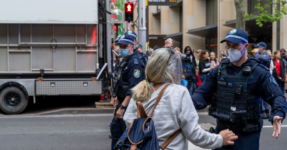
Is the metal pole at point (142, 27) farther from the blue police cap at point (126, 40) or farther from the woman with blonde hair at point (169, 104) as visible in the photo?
the woman with blonde hair at point (169, 104)

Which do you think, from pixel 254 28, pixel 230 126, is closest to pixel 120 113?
pixel 230 126

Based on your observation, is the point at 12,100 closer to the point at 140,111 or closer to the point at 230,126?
the point at 230,126

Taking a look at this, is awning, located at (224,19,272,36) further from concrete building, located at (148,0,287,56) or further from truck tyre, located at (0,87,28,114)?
truck tyre, located at (0,87,28,114)

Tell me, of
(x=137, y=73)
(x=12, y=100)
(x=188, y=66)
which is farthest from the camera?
(x=188, y=66)

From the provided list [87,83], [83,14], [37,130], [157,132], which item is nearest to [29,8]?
[83,14]

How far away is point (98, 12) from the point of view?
33.0ft

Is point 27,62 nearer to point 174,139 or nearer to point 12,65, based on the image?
point 12,65

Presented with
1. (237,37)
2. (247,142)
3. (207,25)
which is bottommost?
(247,142)

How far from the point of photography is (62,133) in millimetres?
7473

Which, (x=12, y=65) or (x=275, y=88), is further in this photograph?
(x=12, y=65)

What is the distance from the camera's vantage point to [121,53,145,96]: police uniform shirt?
4.64m

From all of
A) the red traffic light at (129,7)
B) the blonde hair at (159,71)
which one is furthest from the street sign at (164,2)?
the blonde hair at (159,71)

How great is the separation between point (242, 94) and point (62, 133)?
499cm

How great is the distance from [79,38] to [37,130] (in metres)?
3.08
